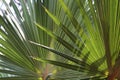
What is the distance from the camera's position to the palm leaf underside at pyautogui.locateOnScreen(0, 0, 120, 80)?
1.05 meters

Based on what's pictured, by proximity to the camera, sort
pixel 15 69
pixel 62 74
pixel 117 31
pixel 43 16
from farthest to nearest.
Answer: pixel 43 16
pixel 15 69
pixel 62 74
pixel 117 31

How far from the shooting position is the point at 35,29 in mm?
1613

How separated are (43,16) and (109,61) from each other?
634 millimetres

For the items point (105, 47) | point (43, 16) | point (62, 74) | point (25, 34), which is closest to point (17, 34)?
point (25, 34)

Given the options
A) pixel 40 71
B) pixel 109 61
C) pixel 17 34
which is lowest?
pixel 109 61

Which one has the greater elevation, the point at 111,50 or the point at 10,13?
the point at 10,13

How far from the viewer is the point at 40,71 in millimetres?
1521

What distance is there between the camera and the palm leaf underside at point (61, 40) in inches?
41.5

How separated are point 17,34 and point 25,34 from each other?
55 millimetres

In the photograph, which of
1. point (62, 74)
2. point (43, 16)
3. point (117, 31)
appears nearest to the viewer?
point (117, 31)

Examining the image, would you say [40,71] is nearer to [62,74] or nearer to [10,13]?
[62,74]

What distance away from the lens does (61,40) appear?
106 cm

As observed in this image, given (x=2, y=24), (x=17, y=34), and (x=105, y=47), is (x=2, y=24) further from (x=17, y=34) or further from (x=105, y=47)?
(x=105, y=47)

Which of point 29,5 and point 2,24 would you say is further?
point 29,5
